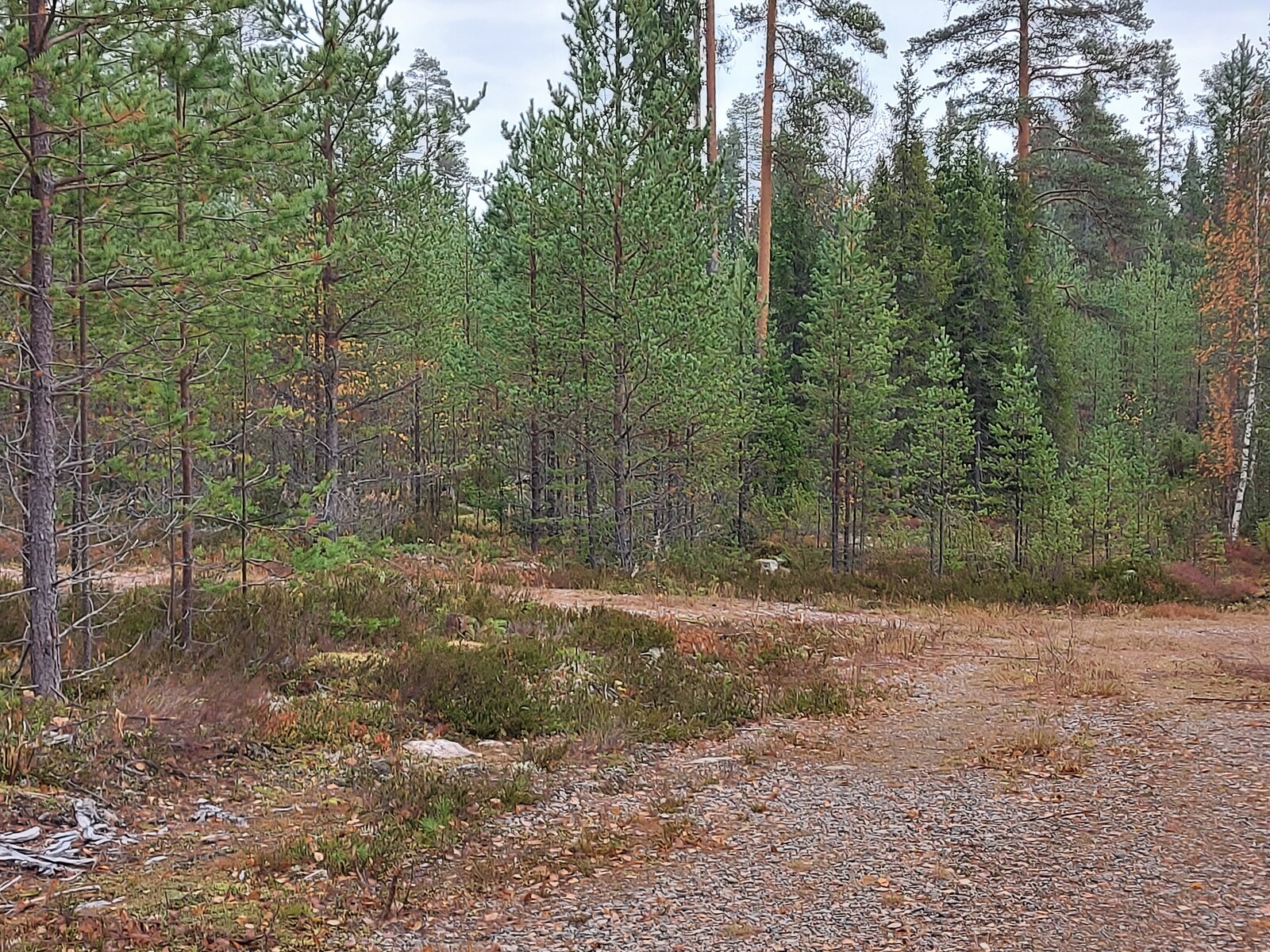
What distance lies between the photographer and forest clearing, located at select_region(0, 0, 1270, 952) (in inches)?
231

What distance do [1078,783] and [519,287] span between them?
536 inches

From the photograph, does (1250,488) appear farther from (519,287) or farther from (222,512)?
(222,512)

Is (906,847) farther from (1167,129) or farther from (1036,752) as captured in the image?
(1167,129)

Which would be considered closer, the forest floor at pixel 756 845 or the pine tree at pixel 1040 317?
the forest floor at pixel 756 845

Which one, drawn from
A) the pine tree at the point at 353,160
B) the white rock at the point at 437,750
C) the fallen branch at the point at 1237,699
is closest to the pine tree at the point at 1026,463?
the fallen branch at the point at 1237,699

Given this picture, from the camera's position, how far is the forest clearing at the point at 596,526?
19.3 ft

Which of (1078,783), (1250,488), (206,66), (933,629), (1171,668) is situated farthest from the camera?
(1250,488)

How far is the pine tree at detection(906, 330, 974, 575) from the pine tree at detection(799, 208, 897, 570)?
0.77 m

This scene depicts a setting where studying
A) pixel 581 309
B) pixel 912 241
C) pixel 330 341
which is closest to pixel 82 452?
pixel 330 341

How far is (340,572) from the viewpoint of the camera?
42.6 ft

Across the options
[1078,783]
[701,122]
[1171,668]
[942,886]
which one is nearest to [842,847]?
[942,886]

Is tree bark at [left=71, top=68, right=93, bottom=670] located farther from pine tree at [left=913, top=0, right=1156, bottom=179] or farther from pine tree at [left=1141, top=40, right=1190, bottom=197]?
pine tree at [left=1141, top=40, right=1190, bottom=197]

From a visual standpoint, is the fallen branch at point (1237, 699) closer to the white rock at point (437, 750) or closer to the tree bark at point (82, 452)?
the white rock at point (437, 750)

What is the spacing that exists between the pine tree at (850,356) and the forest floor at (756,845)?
30.0ft
